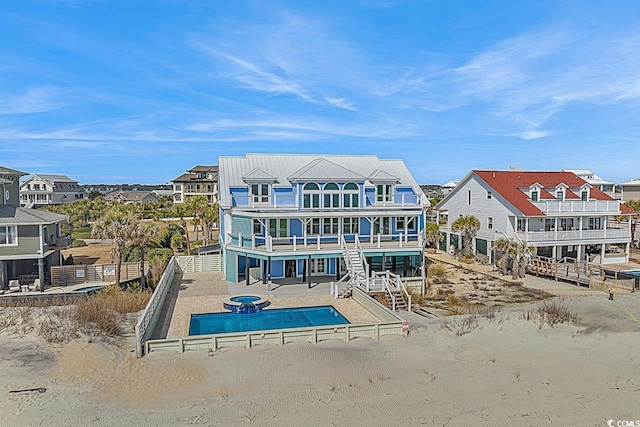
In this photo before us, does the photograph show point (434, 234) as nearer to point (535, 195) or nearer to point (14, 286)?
point (535, 195)

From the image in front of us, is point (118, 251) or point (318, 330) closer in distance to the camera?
point (318, 330)

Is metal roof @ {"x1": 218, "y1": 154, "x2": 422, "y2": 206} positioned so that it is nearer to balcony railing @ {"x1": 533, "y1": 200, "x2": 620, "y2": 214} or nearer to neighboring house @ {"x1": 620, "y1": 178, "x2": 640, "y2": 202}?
balcony railing @ {"x1": 533, "y1": 200, "x2": 620, "y2": 214}

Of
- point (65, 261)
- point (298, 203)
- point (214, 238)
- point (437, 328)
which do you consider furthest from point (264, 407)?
point (214, 238)

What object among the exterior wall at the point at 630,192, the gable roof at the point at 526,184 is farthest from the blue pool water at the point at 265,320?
the exterior wall at the point at 630,192

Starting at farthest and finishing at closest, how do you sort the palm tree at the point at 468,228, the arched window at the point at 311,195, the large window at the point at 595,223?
the palm tree at the point at 468,228
the large window at the point at 595,223
the arched window at the point at 311,195

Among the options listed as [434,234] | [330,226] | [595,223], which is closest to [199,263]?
[330,226]

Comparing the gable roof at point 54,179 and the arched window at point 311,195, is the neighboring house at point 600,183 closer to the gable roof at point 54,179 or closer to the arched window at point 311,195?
the arched window at point 311,195

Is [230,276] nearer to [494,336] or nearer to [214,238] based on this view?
[494,336]
